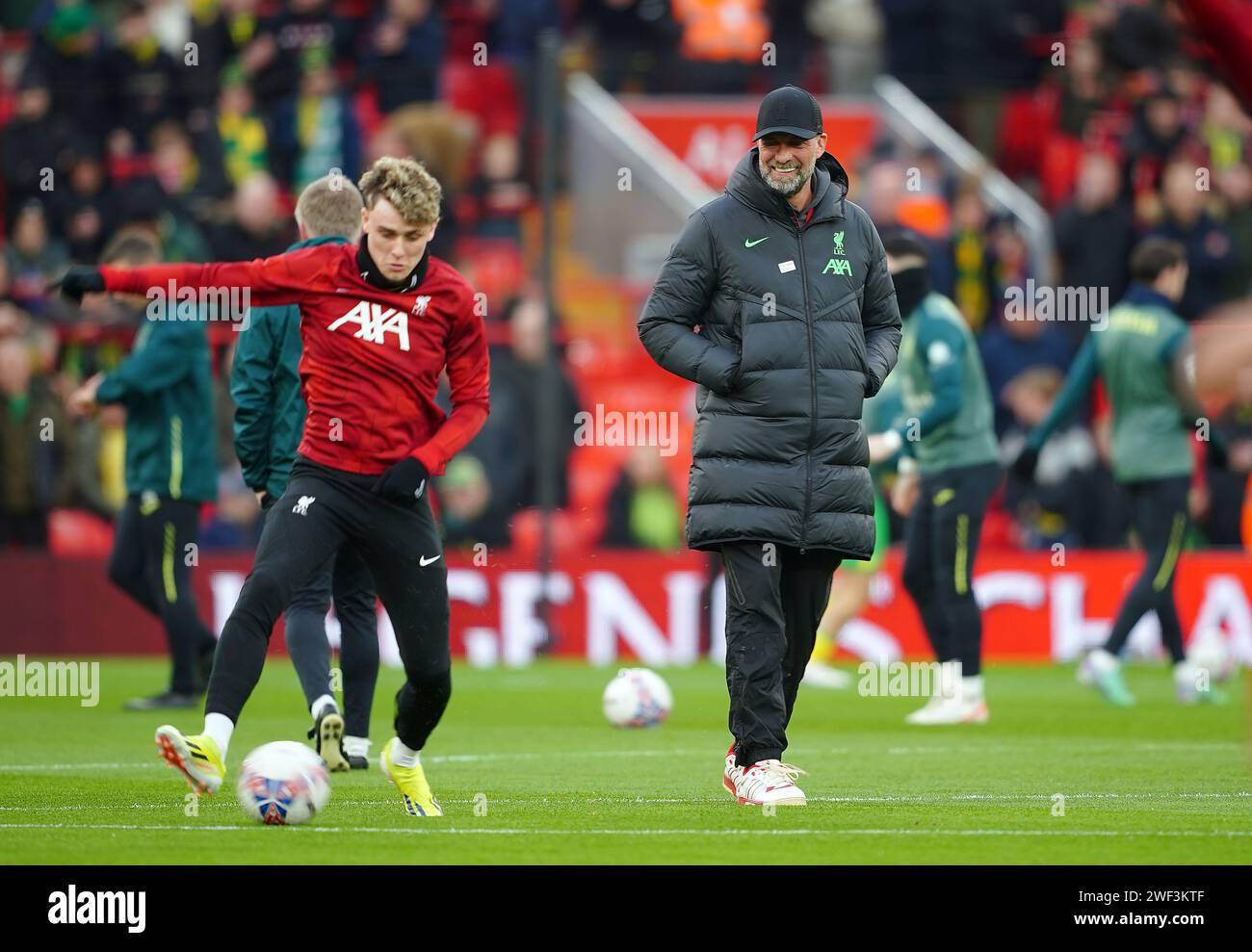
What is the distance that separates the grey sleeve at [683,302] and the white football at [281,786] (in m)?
2.10

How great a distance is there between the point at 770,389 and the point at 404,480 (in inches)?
58.3

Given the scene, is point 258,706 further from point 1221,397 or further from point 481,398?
point 1221,397

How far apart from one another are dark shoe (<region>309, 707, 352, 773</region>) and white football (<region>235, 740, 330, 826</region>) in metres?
1.75

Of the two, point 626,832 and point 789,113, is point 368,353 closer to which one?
point 789,113

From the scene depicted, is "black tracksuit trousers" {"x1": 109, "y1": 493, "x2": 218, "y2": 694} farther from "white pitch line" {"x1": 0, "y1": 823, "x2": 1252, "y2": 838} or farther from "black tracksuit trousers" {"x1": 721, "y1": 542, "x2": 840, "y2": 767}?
"white pitch line" {"x1": 0, "y1": 823, "x2": 1252, "y2": 838}

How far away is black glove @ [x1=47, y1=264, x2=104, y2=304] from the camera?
809cm

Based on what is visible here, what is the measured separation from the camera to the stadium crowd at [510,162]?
18453mm

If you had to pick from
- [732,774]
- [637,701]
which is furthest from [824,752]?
[732,774]

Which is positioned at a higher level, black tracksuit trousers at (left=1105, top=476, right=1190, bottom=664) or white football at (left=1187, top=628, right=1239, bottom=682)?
black tracksuit trousers at (left=1105, top=476, right=1190, bottom=664)

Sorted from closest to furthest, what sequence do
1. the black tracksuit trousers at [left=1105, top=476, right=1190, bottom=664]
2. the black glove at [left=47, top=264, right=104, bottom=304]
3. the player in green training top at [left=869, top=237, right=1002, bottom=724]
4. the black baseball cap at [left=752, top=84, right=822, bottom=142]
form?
1. the black glove at [left=47, top=264, right=104, bottom=304]
2. the black baseball cap at [left=752, top=84, right=822, bottom=142]
3. the player in green training top at [left=869, top=237, right=1002, bottom=724]
4. the black tracksuit trousers at [left=1105, top=476, right=1190, bottom=664]

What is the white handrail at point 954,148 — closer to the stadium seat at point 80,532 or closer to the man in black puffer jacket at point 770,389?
the stadium seat at point 80,532

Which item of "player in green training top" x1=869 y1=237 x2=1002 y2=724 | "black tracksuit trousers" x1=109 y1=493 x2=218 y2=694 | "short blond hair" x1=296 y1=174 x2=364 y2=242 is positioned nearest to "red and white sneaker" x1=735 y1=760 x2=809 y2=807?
"short blond hair" x1=296 y1=174 x2=364 y2=242

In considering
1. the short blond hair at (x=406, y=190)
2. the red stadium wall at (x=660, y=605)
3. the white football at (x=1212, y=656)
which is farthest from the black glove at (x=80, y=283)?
the red stadium wall at (x=660, y=605)

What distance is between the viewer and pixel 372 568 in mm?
8734
